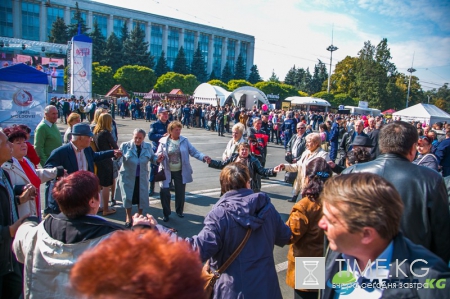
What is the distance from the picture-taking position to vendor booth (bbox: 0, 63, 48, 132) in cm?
1428

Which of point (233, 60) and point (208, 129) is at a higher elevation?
point (233, 60)

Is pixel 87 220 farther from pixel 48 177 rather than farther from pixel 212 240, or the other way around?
pixel 48 177

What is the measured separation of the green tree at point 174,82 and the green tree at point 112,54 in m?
16.6

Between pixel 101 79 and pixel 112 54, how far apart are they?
17.7 meters

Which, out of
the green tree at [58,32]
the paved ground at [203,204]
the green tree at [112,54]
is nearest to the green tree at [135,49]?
the green tree at [112,54]

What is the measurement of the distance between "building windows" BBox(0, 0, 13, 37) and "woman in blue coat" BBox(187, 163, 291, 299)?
88260 millimetres

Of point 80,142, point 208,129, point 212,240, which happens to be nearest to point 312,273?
point 212,240

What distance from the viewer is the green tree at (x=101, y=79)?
48.0 metres

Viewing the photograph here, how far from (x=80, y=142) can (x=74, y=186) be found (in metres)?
2.62

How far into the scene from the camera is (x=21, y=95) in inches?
578

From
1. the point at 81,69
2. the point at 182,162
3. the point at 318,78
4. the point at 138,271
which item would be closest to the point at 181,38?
the point at 318,78

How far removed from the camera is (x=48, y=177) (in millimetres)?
3902

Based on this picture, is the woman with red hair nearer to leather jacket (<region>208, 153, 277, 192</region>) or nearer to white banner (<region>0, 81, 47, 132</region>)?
leather jacket (<region>208, 153, 277, 192</region>)

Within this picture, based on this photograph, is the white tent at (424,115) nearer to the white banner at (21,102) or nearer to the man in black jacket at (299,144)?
the man in black jacket at (299,144)
